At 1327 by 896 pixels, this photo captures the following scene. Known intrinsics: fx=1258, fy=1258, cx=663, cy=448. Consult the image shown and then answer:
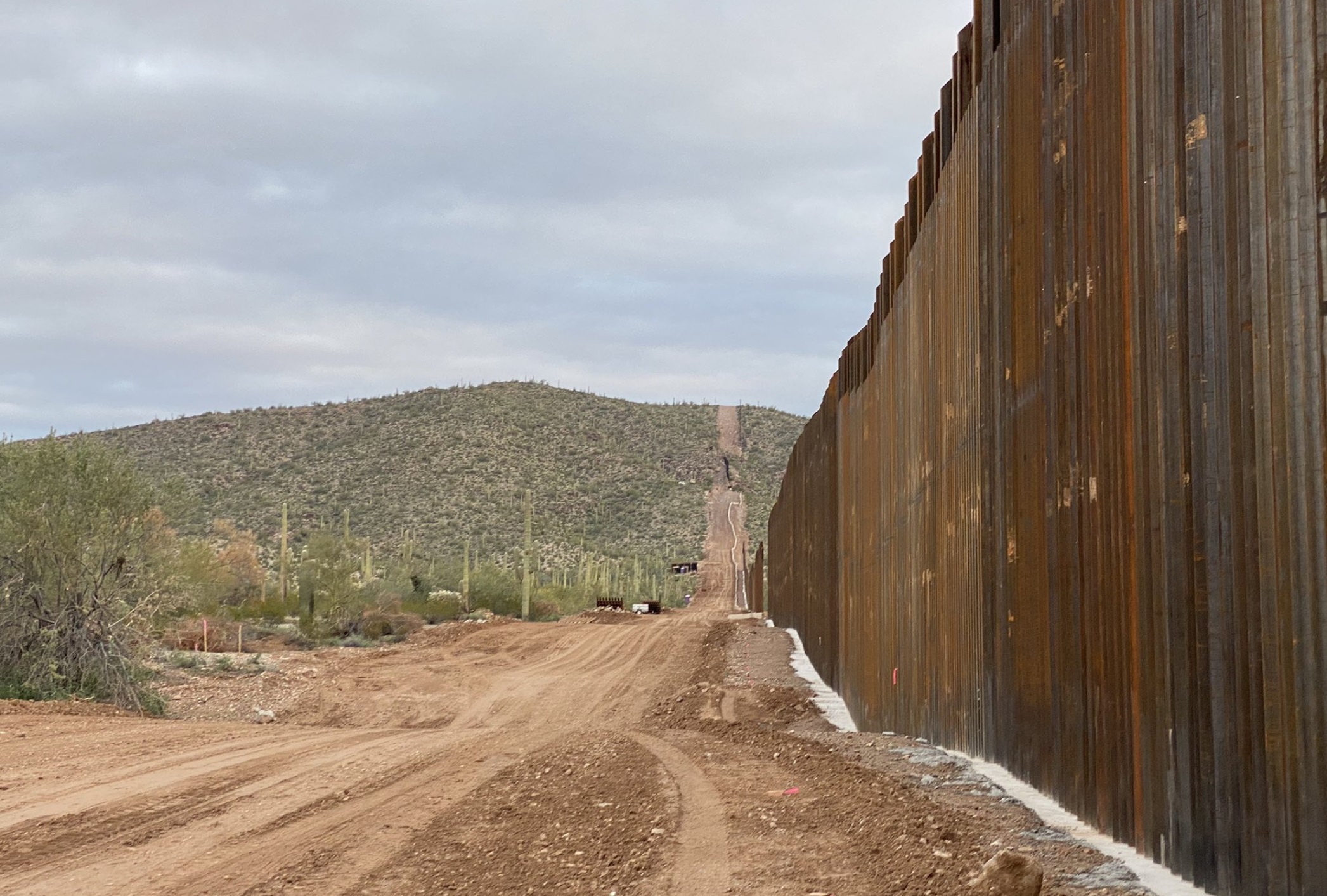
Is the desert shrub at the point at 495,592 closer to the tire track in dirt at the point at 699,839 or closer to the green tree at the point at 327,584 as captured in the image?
the green tree at the point at 327,584

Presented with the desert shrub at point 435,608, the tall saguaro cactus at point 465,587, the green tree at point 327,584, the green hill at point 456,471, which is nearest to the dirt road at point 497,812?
the green tree at point 327,584

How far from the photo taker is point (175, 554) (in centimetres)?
2212

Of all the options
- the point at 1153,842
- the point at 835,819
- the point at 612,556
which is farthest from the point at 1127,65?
the point at 612,556

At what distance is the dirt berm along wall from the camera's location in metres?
4.03

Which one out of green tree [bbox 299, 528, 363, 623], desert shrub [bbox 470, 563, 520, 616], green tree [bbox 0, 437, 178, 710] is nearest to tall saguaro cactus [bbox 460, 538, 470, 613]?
desert shrub [bbox 470, 563, 520, 616]

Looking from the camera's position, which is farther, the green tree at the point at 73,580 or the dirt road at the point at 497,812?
the green tree at the point at 73,580

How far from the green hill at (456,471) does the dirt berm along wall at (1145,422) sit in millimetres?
69178

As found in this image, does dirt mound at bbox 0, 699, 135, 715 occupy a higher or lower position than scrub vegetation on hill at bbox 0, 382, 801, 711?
lower

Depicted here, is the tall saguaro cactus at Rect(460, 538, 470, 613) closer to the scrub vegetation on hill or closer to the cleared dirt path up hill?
the scrub vegetation on hill

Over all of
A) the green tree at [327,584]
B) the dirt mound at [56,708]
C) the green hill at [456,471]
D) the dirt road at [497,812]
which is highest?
the green hill at [456,471]

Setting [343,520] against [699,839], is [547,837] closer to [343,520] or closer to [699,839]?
[699,839]

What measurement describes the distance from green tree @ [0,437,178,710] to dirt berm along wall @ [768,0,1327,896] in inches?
528

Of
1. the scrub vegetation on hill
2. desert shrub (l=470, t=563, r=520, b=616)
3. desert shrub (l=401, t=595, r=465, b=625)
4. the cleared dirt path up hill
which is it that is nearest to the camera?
the scrub vegetation on hill

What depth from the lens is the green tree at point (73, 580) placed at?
18.2m
